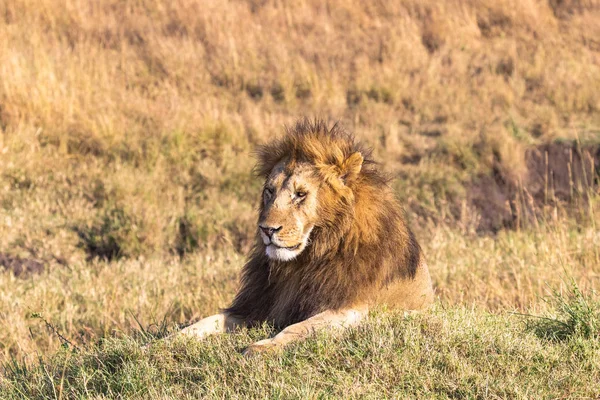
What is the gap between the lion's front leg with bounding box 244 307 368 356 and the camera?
14.1 ft

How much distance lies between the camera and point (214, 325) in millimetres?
4883

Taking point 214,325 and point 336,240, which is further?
point 214,325

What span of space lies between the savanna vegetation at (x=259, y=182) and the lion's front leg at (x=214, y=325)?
124mm

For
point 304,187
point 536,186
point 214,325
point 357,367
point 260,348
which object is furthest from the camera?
point 536,186

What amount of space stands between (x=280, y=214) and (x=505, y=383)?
1340mm

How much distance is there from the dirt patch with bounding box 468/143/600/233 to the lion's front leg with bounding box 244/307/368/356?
18.3 feet

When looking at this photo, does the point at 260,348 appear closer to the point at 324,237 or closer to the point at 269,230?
the point at 269,230

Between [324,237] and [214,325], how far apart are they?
31.0 inches

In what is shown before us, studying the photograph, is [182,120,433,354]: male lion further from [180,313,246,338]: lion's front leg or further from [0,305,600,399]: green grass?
[0,305,600,399]: green grass

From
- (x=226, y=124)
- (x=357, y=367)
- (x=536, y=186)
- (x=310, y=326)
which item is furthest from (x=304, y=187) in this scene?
(x=226, y=124)

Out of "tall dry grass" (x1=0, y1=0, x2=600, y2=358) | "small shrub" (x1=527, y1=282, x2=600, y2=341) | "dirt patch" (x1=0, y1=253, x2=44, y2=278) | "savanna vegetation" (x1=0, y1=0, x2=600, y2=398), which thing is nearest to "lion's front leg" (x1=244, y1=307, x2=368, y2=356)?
"savanna vegetation" (x1=0, y1=0, x2=600, y2=398)

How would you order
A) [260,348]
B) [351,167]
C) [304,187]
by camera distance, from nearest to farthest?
[260,348]
[304,187]
[351,167]

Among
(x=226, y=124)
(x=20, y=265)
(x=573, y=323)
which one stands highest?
(x=573, y=323)

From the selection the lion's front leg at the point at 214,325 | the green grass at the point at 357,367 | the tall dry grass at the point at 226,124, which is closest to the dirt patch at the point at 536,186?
the tall dry grass at the point at 226,124
